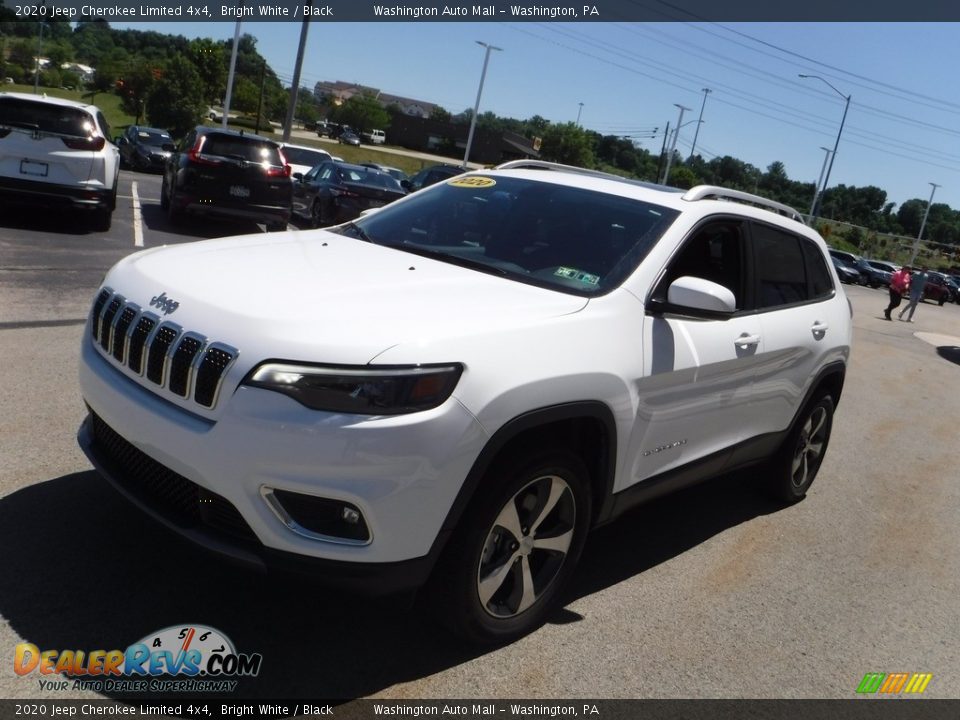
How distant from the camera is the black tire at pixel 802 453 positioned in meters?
5.56

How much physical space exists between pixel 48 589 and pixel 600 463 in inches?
84.2

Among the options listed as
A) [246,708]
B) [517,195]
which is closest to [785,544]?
[517,195]

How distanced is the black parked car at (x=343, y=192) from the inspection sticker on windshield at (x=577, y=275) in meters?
12.2

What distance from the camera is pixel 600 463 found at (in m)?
3.64

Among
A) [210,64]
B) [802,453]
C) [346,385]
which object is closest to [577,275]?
[346,385]

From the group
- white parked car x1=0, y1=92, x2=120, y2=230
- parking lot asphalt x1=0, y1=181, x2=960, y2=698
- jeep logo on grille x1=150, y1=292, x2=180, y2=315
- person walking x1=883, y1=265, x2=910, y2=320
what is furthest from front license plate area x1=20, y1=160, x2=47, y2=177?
person walking x1=883, y1=265, x2=910, y2=320

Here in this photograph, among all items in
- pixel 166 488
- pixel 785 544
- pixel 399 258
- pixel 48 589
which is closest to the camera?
pixel 166 488

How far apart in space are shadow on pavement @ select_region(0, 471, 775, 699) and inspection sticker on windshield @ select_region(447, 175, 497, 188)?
206 cm

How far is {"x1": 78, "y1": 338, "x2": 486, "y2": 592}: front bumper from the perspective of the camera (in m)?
2.79

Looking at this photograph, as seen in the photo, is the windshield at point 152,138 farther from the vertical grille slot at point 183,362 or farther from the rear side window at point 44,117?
the vertical grille slot at point 183,362

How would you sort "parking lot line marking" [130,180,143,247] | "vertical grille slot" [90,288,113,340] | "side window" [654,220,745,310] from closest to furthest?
"vertical grille slot" [90,288,113,340]
"side window" [654,220,745,310]
"parking lot line marking" [130,180,143,247]

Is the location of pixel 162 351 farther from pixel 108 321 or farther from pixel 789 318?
pixel 789 318

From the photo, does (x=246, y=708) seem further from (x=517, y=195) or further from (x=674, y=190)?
(x=674, y=190)

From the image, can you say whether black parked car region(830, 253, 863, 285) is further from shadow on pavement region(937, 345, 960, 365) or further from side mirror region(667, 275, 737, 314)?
side mirror region(667, 275, 737, 314)
